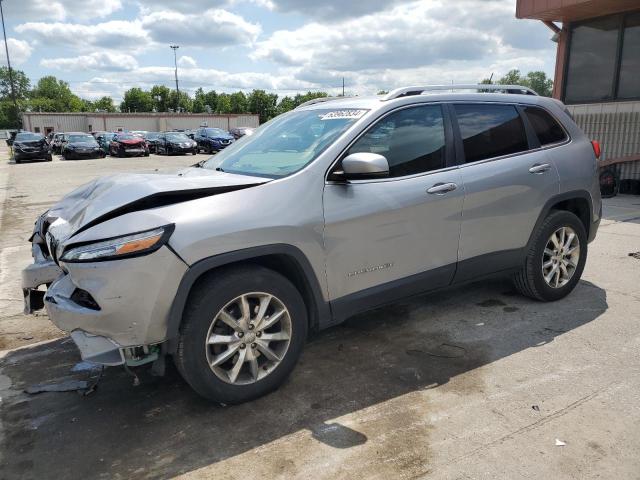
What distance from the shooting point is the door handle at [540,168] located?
4.23m

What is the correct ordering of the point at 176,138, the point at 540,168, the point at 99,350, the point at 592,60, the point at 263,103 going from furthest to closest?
the point at 263,103
the point at 176,138
the point at 592,60
the point at 540,168
the point at 99,350

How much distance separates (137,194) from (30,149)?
29.1 meters

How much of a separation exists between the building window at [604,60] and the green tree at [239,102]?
84862 mm

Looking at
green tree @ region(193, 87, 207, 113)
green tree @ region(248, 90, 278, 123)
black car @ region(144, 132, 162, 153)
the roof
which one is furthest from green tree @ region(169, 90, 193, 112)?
the roof

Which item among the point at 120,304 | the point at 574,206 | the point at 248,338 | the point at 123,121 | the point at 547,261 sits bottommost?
the point at 248,338

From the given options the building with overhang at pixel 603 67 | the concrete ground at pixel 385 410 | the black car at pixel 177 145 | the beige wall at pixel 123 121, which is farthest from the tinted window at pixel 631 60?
the beige wall at pixel 123 121

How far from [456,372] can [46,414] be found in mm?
2586

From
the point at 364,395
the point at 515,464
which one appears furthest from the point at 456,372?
the point at 515,464

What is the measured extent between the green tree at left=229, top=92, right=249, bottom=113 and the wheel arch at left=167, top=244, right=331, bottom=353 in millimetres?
93669

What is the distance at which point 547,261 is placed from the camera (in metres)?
4.57

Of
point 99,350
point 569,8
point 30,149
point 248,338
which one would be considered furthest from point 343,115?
point 30,149

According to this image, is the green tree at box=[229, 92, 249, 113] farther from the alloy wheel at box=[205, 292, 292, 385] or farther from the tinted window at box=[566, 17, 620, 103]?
the alloy wheel at box=[205, 292, 292, 385]

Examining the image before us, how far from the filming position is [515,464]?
254 centimetres

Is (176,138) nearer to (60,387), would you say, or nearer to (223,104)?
(60,387)
